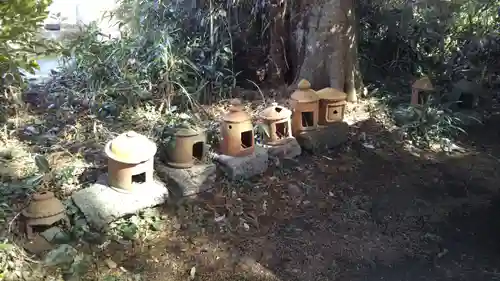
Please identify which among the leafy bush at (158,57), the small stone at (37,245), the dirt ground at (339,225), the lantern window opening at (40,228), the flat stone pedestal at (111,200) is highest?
the leafy bush at (158,57)

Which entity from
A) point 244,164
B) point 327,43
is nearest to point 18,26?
point 244,164

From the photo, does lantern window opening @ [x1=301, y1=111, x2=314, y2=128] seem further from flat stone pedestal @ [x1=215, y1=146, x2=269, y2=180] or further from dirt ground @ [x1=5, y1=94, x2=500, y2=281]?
flat stone pedestal @ [x1=215, y1=146, x2=269, y2=180]

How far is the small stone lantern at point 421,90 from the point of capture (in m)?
5.07

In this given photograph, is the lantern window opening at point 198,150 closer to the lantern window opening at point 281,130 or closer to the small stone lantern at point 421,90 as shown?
the lantern window opening at point 281,130

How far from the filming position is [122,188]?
130 inches

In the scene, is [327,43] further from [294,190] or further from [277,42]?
[294,190]

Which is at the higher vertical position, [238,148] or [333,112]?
[333,112]

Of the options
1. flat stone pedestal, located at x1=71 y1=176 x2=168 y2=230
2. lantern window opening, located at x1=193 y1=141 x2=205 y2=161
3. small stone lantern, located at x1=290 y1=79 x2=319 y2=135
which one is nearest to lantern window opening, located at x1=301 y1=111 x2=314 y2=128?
small stone lantern, located at x1=290 y1=79 x2=319 y2=135

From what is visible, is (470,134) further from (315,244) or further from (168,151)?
(168,151)

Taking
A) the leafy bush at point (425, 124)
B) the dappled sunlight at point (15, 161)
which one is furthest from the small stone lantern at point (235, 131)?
the leafy bush at point (425, 124)

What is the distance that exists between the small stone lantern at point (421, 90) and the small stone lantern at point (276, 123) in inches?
63.3

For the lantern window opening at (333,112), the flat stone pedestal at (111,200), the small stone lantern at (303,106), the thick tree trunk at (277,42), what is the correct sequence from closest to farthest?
the flat stone pedestal at (111,200), the small stone lantern at (303,106), the lantern window opening at (333,112), the thick tree trunk at (277,42)

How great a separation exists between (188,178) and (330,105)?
1.56 m

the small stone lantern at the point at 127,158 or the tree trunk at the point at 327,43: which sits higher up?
the tree trunk at the point at 327,43
